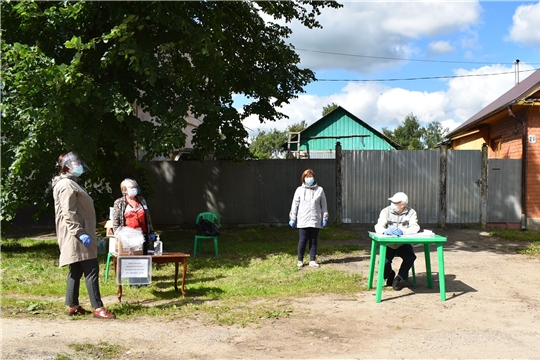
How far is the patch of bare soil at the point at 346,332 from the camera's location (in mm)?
4984

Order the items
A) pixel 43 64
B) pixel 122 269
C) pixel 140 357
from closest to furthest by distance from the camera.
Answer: pixel 140 357
pixel 122 269
pixel 43 64

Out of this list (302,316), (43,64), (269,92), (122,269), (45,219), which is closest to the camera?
(302,316)

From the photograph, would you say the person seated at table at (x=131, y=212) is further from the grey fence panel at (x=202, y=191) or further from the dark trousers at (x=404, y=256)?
the grey fence panel at (x=202, y=191)

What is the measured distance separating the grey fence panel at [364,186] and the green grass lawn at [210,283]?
7.83 ft

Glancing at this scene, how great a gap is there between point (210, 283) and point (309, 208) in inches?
89.2

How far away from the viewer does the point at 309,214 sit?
919 centimetres

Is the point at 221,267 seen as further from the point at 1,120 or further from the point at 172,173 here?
the point at 172,173

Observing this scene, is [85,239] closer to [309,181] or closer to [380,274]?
[380,274]

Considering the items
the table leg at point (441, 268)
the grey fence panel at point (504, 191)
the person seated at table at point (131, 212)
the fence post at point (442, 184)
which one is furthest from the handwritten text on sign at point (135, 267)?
the grey fence panel at point (504, 191)

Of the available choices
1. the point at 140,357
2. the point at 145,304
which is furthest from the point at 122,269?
the point at 140,357

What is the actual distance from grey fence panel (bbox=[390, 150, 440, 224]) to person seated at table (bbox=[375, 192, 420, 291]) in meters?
7.45

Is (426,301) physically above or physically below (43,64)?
below

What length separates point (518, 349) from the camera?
5109 mm

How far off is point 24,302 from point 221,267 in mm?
3608
